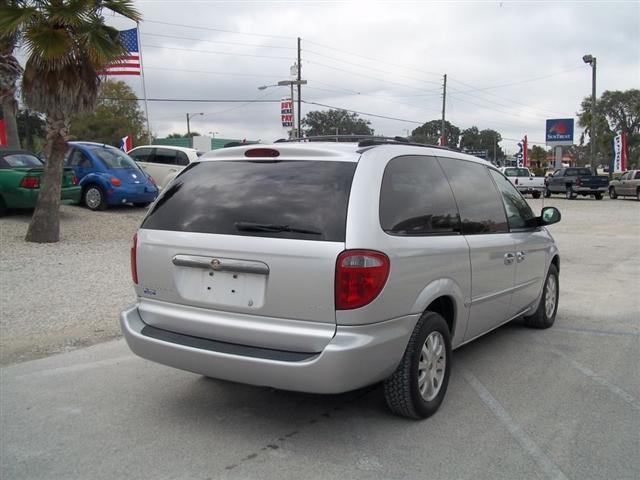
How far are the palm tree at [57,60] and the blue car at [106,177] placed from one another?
3789 millimetres

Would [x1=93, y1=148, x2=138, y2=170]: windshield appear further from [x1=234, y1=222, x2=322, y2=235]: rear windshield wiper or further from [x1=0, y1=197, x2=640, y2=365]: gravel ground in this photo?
[x1=234, y1=222, x2=322, y2=235]: rear windshield wiper

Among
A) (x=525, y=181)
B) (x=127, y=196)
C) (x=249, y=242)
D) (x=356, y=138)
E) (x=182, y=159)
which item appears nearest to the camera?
(x=249, y=242)

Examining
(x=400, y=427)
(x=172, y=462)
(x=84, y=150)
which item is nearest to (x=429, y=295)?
(x=400, y=427)

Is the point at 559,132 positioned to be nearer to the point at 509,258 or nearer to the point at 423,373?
the point at 509,258

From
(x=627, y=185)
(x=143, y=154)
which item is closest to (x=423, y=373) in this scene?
(x=143, y=154)

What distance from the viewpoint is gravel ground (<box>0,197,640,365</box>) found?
6176 millimetres

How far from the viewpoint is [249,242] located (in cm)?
354

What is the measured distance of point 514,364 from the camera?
17.0 ft

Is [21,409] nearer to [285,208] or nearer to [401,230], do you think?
[285,208]

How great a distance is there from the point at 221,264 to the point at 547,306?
418 cm

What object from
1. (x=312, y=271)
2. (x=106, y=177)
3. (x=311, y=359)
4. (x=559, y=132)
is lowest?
(x=311, y=359)

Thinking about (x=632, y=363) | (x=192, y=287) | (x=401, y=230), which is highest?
(x=401, y=230)

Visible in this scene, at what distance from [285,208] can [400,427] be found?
1.64 meters

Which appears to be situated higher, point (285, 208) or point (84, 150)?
point (84, 150)
